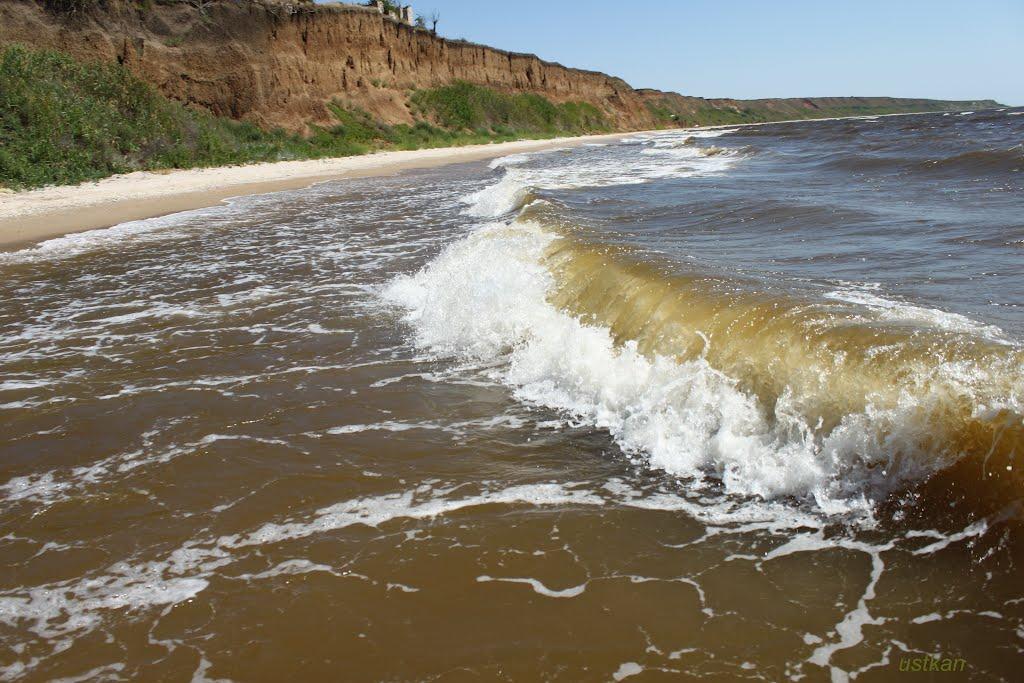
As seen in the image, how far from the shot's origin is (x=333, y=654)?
2.43 meters

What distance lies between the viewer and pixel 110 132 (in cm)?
2078

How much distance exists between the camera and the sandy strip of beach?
44.4 feet

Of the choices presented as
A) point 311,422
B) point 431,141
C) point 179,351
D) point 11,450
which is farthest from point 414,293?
point 431,141

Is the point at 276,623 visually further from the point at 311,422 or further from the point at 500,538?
the point at 311,422

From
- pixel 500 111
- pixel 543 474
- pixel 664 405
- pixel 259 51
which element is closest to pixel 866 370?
pixel 664 405

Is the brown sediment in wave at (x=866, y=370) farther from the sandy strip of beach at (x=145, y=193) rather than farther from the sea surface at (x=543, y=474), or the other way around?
the sandy strip of beach at (x=145, y=193)

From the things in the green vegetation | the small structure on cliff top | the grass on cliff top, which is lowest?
the grass on cliff top

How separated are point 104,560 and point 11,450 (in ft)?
5.40

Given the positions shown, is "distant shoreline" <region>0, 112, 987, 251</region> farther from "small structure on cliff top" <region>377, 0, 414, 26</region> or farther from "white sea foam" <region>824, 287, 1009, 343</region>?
"small structure on cliff top" <region>377, 0, 414, 26</region>

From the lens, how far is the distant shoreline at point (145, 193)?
531 inches

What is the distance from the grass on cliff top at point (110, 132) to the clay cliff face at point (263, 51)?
121 centimetres

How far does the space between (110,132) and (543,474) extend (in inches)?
859

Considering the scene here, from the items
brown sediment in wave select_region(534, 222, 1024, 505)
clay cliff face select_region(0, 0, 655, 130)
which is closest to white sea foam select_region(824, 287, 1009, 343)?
brown sediment in wave select_region(534, 222, 1024, 505)

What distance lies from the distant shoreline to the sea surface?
757 centimetres
